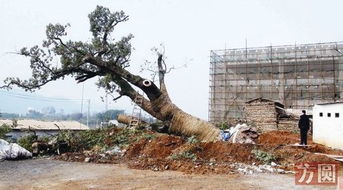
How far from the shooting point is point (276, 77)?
28.9 m

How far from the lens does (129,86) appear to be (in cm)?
1574

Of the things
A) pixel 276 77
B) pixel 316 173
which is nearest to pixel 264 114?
pixel 276 77

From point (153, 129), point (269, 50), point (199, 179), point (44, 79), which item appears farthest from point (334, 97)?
point (199, 179)

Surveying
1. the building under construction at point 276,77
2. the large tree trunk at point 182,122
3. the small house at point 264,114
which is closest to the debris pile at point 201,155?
the large tree trunk at point 182,122

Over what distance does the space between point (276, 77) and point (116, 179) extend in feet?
75.9

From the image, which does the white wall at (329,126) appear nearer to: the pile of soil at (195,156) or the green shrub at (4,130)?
the pile of soil at (195,156)

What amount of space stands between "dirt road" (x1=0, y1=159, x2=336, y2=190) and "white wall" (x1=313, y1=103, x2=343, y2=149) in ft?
17.4

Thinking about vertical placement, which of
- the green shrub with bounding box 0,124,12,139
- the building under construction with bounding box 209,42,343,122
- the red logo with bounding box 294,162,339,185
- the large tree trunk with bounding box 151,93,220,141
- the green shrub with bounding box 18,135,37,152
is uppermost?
the building under construction with bounding box 209,42,343,122

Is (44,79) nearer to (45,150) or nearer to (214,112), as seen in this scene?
(45,150)

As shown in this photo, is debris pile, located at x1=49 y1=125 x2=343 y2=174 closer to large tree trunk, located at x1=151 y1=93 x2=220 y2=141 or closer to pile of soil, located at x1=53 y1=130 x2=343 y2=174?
pile of soil, located at x1=53 y1=130 x2=343 y2=174

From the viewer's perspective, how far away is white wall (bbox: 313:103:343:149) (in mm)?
12695

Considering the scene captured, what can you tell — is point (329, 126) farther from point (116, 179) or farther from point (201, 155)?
point (116, 179)

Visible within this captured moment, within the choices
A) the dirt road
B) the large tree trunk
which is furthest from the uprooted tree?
the dirt road

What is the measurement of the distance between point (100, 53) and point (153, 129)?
380 cm
